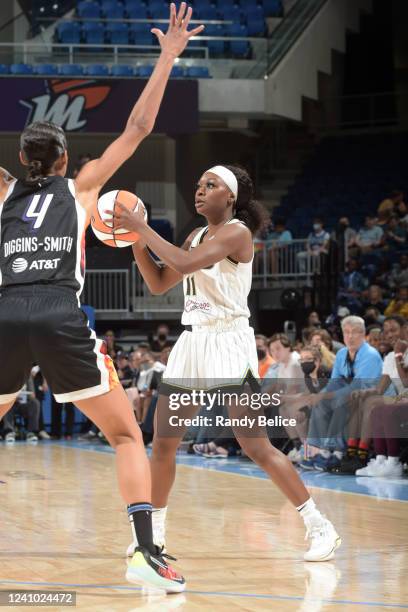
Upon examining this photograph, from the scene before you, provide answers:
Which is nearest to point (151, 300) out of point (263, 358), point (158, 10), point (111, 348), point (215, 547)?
point (111, 348)

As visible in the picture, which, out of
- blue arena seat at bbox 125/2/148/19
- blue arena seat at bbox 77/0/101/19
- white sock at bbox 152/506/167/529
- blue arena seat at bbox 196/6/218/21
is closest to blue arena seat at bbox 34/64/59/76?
blue arena seat at bbox 77/0/101/19

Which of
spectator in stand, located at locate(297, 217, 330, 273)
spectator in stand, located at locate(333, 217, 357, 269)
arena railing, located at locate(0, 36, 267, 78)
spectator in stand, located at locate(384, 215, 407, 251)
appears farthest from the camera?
arena railing, located at locate(0, 36, 267, 78)

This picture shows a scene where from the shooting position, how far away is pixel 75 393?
4.10m

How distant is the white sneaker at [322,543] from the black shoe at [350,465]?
4.40 m

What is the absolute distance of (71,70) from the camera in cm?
1911

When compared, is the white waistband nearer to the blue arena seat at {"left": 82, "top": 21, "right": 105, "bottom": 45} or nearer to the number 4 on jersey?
the number 4 on jersey

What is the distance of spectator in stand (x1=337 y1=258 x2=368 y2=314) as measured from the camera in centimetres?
1612

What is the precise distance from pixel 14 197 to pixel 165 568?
1691 millimetres

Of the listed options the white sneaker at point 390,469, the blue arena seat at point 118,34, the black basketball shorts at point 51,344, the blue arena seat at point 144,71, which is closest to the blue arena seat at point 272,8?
the blue arena seat at point 118,34

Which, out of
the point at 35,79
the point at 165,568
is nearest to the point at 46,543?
the point at 165,568

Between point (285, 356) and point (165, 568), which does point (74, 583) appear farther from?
point (285, 356)

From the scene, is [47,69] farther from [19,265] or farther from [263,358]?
[19,265]

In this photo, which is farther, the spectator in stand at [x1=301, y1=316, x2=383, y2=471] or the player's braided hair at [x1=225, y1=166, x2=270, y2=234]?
the spectator in stand at [x1=301, y1=316, x2=383, y2=471]

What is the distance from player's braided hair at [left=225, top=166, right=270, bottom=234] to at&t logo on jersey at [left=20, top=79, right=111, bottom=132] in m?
13.8
